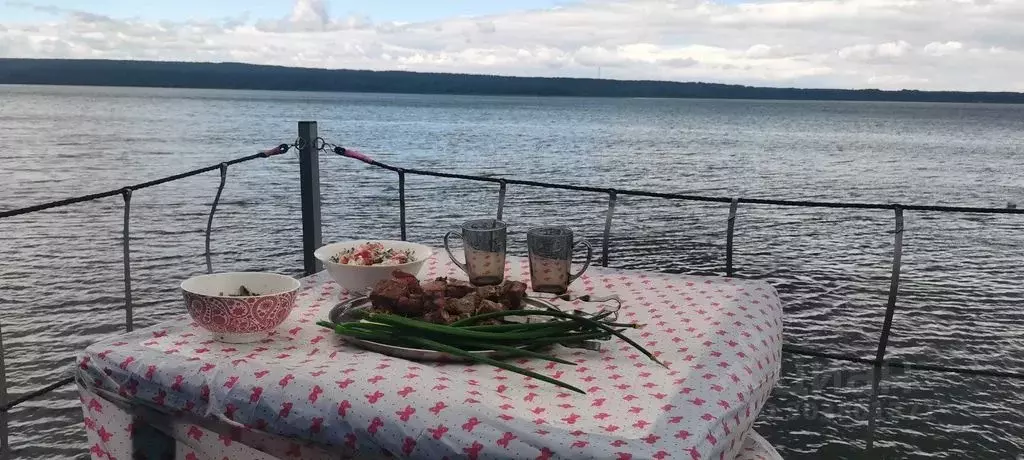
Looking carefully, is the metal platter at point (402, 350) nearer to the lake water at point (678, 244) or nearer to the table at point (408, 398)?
the table at point (408, 398)

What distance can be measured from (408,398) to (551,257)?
3.12 feet

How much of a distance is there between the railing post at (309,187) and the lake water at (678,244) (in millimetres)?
Answer: 3605

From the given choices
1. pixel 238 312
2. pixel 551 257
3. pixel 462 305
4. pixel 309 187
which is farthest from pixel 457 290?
pixel 309 187

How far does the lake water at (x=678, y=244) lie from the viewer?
29.2 feet

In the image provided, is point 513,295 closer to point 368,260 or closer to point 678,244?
point 368,260

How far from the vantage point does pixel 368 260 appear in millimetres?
2830

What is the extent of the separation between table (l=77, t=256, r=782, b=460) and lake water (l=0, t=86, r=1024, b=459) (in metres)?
3.84

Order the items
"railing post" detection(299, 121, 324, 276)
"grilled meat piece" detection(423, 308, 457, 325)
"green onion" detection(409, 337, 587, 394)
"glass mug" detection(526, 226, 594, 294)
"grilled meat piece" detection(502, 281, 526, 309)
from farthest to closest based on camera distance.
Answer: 1. "railing post" detection(299, 121, 324, 276)
2. "glass mug" detection(526, 226, 594, 294)
3. "grilled meat piece" detection(502, 281, 526, 309)
4. "grilled meat piece" detection(423, 308, 457, 325)
5. "green onion" detection(409, 337, 587, 394)

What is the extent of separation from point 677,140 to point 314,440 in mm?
69169

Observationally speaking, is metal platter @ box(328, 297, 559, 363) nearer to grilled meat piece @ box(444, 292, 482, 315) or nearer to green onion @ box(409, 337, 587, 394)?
green onion @ box(409, 337, 587, 394)

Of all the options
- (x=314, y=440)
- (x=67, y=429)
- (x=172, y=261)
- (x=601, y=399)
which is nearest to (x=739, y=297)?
(x=601, y=399)

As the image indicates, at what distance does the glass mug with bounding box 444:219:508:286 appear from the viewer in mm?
2736

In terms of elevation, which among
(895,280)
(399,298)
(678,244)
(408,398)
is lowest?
(678,244)

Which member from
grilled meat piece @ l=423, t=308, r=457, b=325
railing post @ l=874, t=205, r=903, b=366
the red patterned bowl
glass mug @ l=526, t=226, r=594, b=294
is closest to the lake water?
railing post @ l=874, t=205, r=903, b=366
